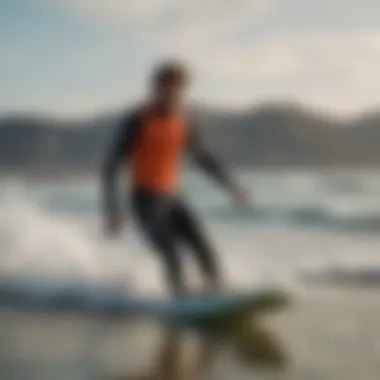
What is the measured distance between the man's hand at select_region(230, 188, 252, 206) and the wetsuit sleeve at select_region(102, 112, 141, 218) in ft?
0.52

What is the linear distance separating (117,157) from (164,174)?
7cm

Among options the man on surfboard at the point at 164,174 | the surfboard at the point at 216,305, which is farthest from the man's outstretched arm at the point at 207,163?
the surfboard at the point at 216,305

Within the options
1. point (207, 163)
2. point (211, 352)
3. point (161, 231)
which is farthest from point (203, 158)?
point (211, 352)

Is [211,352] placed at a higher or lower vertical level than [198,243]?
lower

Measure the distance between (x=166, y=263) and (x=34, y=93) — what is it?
1.02 ft

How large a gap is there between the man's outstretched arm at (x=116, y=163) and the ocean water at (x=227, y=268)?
2cm

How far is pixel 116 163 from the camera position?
1.18m

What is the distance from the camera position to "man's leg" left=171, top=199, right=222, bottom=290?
117 centimetres

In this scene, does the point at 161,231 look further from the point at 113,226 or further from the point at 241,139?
the point at 241,139

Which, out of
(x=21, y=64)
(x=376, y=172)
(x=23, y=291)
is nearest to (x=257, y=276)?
(x=376, y=172)

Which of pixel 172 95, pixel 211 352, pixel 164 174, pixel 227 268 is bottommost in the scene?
pixel 211 352

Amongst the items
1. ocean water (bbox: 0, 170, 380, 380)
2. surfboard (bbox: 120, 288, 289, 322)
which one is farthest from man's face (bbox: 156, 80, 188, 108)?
surfboard (bbox: 120, 288, 289, 322)

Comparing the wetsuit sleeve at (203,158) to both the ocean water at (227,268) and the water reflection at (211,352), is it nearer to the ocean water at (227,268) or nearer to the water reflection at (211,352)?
the ocean water at (227,268)

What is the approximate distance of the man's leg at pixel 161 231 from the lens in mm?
1173
